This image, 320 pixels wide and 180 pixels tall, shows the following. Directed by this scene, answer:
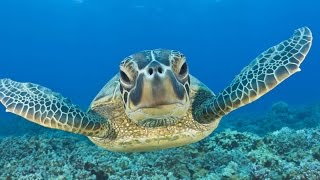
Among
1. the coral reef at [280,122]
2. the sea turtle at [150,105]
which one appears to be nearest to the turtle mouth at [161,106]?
the sea turtle at [150,105]

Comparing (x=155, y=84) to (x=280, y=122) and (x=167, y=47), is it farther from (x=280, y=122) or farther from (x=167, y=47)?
(x=167, y=47)

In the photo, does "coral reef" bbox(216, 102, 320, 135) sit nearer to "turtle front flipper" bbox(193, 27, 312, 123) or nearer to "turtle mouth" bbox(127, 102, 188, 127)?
"turtle front flipper" bbox(193, 27, 312, 123)

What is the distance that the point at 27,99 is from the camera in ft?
16.5

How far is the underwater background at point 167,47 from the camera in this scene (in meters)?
5.73

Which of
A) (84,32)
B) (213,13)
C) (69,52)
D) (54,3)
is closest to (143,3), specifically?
(54,3)

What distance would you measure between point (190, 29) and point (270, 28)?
95.6 ft

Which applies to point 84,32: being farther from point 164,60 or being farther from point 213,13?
point 164,60

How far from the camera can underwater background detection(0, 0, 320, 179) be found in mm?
5734

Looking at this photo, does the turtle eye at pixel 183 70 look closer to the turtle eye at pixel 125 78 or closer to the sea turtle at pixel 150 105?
the sea turtle at pixel 150 105

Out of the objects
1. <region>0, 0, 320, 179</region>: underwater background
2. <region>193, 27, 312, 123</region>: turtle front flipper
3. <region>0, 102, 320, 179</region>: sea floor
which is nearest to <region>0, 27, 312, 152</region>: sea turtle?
<region>193, 27, 312, 123</region>: turtle front flipper

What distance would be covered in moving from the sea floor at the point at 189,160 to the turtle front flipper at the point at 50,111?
0.93 metres

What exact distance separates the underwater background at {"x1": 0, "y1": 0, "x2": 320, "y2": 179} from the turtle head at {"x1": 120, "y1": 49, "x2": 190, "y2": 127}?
192 centimetres

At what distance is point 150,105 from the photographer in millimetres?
3443

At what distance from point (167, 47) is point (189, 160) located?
91652 millimetres
